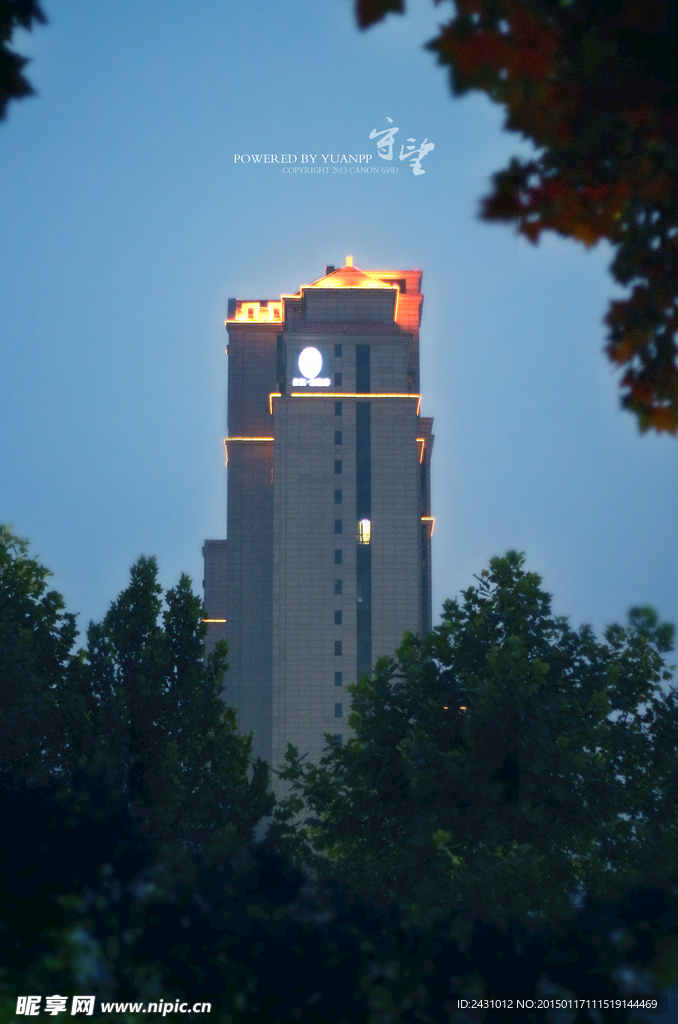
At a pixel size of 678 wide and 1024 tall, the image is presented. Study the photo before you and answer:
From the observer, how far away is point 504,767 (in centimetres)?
1938

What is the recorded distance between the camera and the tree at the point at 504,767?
1894 cm

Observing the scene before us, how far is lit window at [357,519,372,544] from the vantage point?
74.4 metres

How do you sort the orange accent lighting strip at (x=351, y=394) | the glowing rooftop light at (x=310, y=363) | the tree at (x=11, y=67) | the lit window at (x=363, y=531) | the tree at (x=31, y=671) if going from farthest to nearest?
the glowing rooftop light at (x=310, y=363) < the orange accent lighting strip at (x=351, y=394) < the lit window at (x=363, y=531) < the tree at (x=31, y=671) < the tree at (x=11, y=67)

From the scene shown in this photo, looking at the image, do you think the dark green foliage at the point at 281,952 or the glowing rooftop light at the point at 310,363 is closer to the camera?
the dark green foliage at the point at 281,952

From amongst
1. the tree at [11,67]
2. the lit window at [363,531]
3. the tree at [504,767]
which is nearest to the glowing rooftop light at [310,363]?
the lit window at [363,531]

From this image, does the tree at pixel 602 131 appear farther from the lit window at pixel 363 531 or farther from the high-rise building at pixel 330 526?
the lit window at pixel 363 531

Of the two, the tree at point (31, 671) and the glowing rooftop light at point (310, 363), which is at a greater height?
the glowing rooftop light at point (310, 363)

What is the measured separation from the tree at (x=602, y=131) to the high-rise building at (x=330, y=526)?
6645 cm

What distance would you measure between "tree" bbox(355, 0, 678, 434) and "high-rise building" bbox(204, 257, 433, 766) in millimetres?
Result: 66445

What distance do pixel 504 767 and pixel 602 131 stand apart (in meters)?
16.4

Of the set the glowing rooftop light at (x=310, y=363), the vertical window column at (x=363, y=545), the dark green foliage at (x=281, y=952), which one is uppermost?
the glowing rooftop light at (x=310, y=363)

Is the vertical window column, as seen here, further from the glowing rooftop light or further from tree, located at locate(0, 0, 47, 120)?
tree, located at locate(0, 0, 47, 120)

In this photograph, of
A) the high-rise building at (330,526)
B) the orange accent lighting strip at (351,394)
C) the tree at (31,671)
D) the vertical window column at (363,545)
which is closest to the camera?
the tree at (31,671)

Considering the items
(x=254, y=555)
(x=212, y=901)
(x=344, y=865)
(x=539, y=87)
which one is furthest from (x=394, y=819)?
(x=254, y=555)
